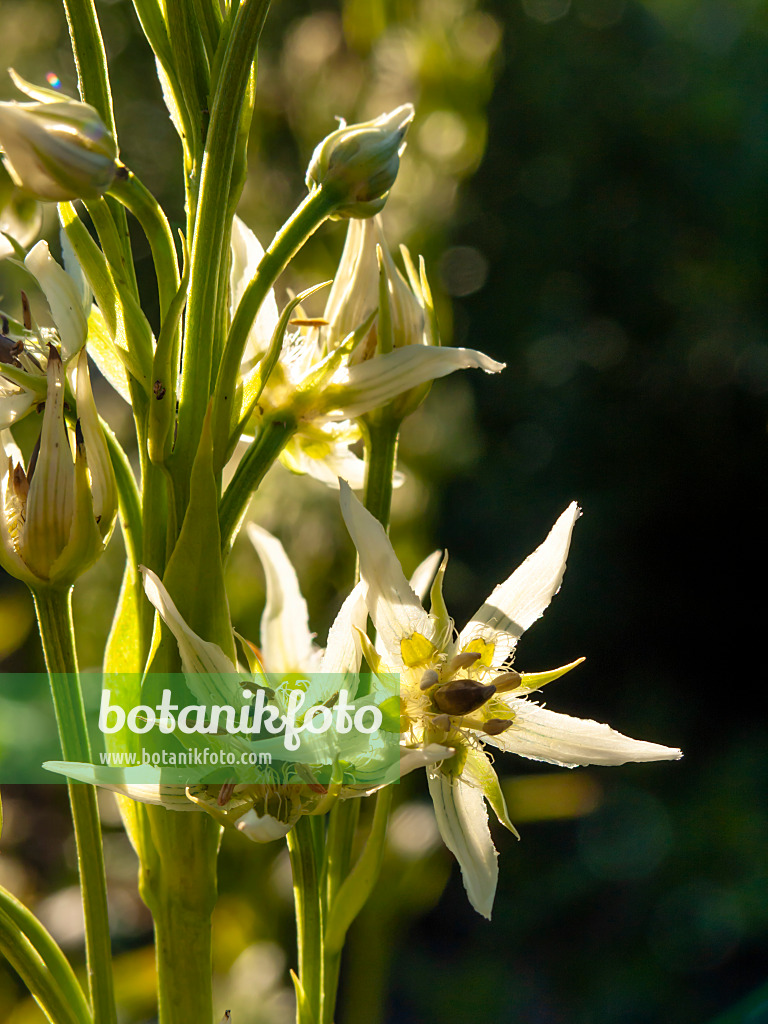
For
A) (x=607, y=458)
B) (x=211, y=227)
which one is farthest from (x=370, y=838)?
(x=607, y=458)

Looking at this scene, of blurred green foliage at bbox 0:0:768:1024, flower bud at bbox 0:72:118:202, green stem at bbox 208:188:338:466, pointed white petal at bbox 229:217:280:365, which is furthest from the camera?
blurred green foliage at bbox 0:0:768:1024

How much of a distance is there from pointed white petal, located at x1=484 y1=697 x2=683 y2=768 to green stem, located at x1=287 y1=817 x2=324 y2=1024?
0.14 m

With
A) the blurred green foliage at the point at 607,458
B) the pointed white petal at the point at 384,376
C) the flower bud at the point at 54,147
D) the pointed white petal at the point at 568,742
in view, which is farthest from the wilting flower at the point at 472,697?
the blurred green foliage at the point at 607,458

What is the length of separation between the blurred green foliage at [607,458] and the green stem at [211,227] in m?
2.02

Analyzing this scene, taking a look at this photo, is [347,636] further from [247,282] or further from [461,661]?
[247,282]

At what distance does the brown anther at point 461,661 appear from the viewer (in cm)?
64

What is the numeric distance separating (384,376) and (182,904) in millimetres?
376

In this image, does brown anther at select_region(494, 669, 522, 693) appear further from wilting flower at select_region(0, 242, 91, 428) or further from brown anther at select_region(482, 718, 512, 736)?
wilting flower at select_region(0, 242, 91, 428)

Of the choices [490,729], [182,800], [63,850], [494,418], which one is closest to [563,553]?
[490,729]

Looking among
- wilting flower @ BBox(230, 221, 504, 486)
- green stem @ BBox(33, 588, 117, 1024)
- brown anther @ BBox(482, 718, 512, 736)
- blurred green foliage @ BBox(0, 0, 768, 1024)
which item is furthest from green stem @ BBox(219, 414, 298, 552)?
blurred green foliage @ BBox(0, 0, 768, 1024)

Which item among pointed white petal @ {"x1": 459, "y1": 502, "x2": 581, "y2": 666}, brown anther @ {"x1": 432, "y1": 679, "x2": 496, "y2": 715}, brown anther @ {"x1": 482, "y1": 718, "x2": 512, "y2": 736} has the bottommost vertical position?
brown anther @ {"x1": 482, "y1": 718, "x2": 512, "y2": 736}

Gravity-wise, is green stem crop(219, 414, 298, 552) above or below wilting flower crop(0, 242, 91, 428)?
below

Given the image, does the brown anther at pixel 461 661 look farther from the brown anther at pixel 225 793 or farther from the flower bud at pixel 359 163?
the flower bud at pixel 359 163

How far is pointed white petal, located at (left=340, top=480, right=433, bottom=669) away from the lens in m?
0.58
